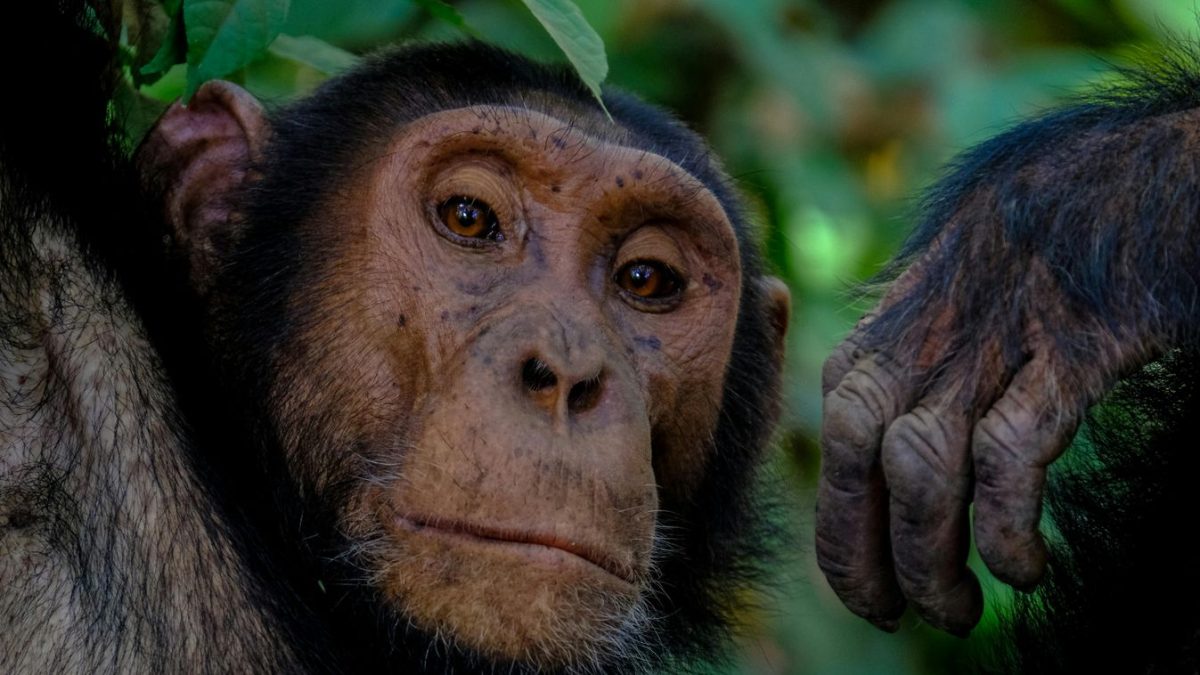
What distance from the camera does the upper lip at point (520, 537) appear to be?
11.8 feet

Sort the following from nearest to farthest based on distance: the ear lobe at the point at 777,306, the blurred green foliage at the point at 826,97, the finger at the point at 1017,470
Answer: the finger at the point at 1017,470 < the ear lobe at the point at 777,306 < the blurred green foliage at the point at 826,97

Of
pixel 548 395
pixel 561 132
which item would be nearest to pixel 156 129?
pixel 561 132

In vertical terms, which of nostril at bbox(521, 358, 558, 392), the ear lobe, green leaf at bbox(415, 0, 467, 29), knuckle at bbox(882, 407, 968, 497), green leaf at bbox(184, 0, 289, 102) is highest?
the ear lobe

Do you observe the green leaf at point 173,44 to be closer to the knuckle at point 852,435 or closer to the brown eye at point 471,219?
the brown eye at point 471,219

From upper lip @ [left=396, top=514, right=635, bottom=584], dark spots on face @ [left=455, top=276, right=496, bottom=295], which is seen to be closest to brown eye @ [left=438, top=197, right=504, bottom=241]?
dark spots on face @ [left=455, top=276, right=496, bottom=295]

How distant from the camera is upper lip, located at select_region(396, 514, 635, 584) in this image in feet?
11.8

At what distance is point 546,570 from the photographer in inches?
142

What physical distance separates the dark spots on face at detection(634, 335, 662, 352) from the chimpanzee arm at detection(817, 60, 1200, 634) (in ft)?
3.01

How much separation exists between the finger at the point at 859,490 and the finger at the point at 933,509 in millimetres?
82

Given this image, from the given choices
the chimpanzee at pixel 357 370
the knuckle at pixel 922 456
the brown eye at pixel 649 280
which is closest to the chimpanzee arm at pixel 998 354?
the knuckle at pixel 922 456

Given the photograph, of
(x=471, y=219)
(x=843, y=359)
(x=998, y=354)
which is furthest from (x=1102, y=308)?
(x=471, y=219)

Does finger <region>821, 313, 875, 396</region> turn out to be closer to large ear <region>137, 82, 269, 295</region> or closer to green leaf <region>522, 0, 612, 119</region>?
green leaf <region>522, 0, 612, 119</region>

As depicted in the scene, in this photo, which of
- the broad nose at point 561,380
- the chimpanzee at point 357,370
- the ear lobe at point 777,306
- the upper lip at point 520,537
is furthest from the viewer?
the ear lobe at point 777,306

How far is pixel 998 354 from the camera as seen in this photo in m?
3.39
